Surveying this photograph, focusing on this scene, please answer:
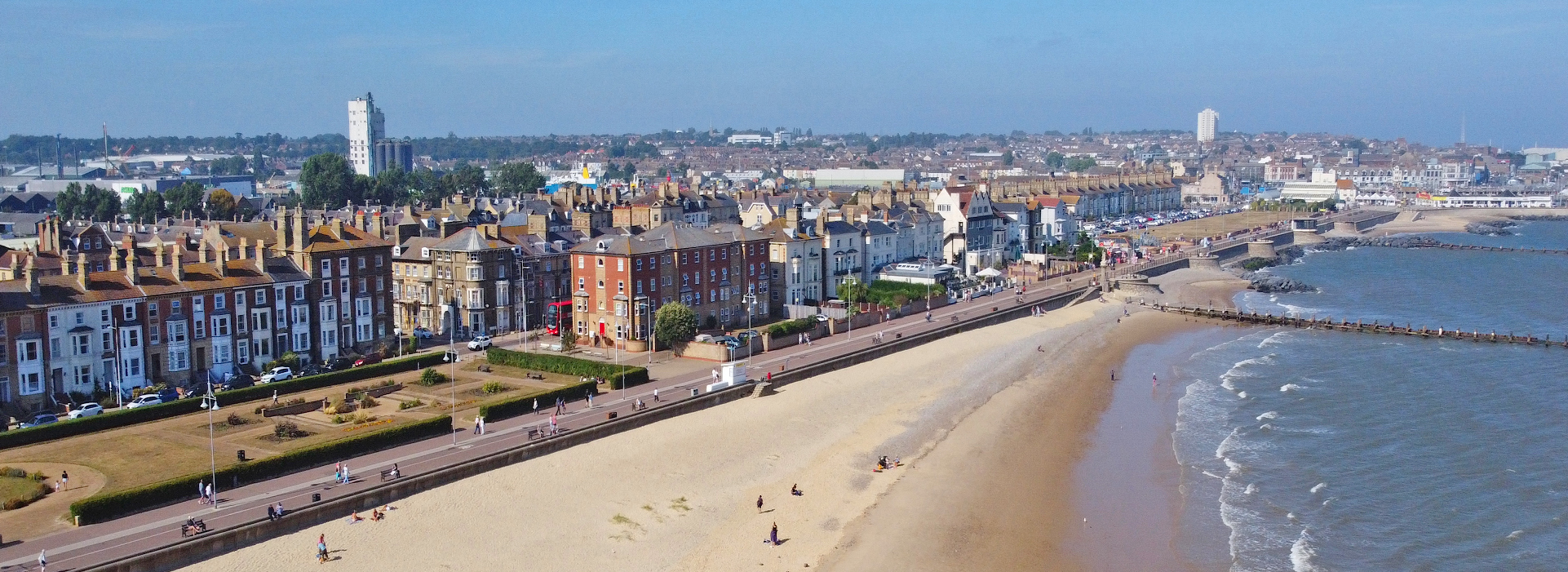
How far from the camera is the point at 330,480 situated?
35.3 metres

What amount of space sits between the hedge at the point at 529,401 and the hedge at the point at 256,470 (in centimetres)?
184

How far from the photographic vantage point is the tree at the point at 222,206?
112688 mm

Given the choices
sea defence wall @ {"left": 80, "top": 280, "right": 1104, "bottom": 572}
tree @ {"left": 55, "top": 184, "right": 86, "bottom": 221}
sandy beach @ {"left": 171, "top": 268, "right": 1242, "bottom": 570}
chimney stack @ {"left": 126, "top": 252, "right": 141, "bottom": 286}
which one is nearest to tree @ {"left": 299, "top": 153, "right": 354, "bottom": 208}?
tree @ {"left": 55, "top": 184, "right": 86, "bottom": 221}

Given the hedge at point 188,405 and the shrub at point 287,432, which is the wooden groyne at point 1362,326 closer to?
the hedge at point 188,405

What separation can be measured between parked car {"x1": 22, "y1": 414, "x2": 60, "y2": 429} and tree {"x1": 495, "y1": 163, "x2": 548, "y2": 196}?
104578mm

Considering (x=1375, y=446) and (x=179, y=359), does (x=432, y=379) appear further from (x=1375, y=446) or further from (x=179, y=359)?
(x=1375, y=446)

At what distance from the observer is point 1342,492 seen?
3947 cm

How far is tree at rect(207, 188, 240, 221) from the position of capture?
370ft

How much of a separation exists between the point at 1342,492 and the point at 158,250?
157ft

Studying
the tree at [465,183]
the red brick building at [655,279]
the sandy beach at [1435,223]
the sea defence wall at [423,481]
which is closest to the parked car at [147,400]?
the sea defence wall at [423,481]

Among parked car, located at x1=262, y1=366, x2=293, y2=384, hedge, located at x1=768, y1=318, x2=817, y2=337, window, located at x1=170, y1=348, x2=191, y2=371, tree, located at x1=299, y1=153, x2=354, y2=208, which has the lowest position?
parked car, located at x1=262, y1=366, x2=293, y2=384

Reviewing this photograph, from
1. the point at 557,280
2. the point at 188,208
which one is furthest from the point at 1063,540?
the point at 188,208

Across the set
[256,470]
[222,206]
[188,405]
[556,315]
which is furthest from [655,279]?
[222,206]

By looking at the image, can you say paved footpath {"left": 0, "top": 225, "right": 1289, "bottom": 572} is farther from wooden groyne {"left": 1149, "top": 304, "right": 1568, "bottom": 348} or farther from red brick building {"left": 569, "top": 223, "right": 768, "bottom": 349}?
wooden groyne {"left": 1149, "top": 304, "right": 1568, "bottom": 348}
